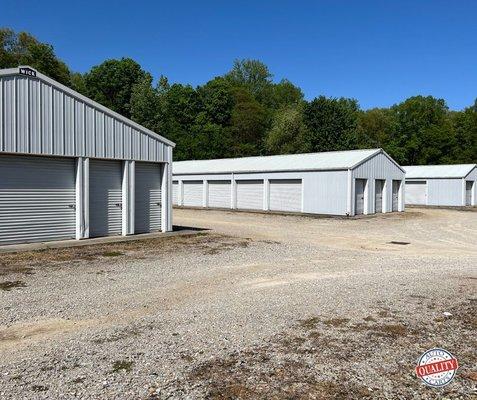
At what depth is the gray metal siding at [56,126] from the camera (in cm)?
1291

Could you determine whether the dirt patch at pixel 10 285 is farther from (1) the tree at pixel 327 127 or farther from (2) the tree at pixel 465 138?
(2) the tree at pixel 465 138

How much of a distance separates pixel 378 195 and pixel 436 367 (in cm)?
2661

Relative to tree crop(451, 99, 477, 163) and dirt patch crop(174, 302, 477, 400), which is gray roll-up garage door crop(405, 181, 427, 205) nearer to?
tree crop(451, 99, 477, 163)

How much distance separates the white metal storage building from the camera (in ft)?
43.3

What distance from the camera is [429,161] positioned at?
65.6 metres

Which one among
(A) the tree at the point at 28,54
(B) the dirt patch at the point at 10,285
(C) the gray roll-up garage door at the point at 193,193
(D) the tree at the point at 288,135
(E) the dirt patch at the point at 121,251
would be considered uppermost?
(A) the tree at the point at 28,54

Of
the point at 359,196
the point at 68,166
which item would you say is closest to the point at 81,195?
the point at 68,166

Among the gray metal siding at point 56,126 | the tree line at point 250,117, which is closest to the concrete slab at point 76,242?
the gray metal siding at point 56,126

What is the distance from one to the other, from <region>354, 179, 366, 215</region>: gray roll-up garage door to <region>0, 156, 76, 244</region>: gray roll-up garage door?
18.1 meters

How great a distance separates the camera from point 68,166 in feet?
47.9

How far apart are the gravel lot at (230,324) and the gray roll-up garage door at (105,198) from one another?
3.01 m

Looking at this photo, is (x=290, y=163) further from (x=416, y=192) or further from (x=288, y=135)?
(x=288, y=135)

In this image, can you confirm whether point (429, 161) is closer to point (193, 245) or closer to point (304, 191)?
point (304, 191)

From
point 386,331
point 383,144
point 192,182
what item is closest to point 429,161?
point 383,144
